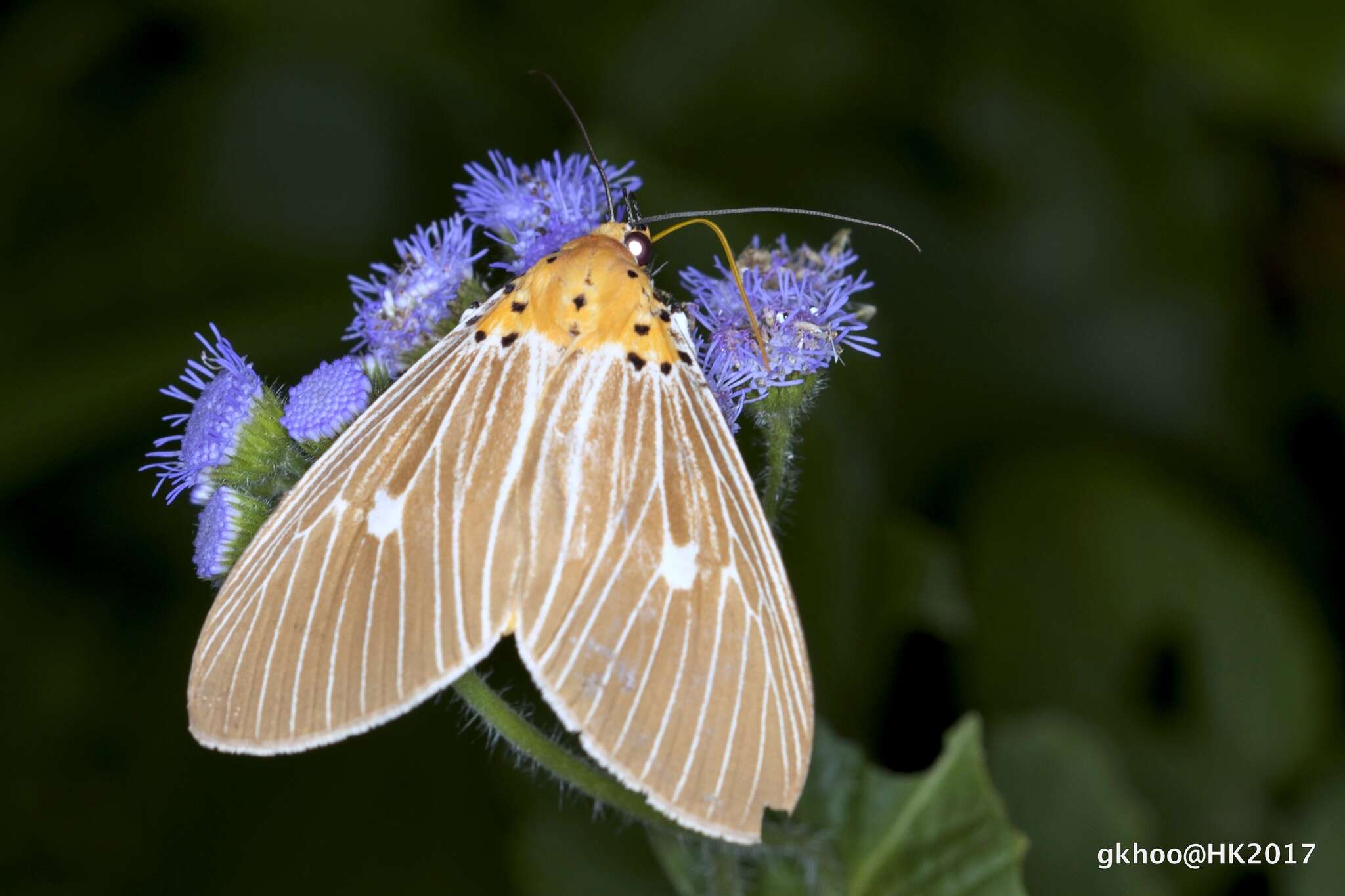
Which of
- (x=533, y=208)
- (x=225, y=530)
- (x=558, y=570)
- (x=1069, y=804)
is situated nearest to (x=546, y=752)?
(x=558, y=570)

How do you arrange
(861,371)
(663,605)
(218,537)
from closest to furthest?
1. (663,605)
2. (218,537)
3. (861,371)

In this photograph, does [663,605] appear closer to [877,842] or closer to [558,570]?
[558,570]

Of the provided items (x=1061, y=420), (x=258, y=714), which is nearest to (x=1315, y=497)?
(x=1061, y=420)

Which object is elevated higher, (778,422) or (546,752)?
(778,422)

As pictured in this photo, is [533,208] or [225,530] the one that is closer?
[225,530]

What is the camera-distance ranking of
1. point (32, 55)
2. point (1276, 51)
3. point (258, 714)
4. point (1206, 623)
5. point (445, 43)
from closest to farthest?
point (258, 714)
point (1276, 51)
point (1206, 623)
point (32, 55)
point (445, 43)

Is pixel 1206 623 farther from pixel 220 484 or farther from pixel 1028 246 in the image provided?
pixel 220 484

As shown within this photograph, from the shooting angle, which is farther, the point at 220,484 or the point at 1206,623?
the point at 1206,623
